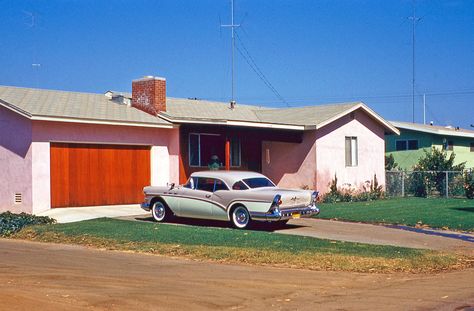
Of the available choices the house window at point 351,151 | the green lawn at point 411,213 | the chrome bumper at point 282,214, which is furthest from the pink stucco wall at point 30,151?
the house window at point 351,151

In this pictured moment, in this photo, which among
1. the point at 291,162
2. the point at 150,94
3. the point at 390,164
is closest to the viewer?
the point at 150,94

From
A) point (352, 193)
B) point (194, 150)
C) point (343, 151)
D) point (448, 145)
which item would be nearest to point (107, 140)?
point (194, 150)

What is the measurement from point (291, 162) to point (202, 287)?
18.3 metres

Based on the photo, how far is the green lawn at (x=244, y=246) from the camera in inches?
506

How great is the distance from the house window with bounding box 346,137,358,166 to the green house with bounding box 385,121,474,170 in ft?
32.4

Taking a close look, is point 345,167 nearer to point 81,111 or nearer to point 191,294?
point 81,111

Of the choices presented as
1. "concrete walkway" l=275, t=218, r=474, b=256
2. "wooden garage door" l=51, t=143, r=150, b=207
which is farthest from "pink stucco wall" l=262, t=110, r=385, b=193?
"concrete walkway" l=275, t=218, r=474, b=256

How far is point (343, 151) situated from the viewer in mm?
29328

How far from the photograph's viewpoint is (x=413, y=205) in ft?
84.0

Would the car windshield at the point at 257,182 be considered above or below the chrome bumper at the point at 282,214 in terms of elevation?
above

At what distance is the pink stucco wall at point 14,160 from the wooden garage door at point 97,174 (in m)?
0.83

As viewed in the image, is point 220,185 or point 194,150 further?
point 194,150

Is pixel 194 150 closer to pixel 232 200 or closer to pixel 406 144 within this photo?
pixel 232 200

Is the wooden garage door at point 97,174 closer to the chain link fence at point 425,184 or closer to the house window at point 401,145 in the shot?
the chain link fence at point 425,184
